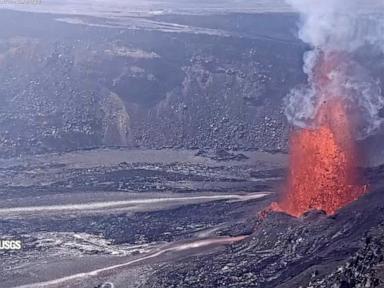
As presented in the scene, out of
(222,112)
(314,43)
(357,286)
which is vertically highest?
(314,43)

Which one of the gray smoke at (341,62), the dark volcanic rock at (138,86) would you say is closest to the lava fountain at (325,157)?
the gray smoke at (341,62)

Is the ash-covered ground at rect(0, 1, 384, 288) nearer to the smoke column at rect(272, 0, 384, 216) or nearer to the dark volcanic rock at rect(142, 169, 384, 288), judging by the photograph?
the dark volcanic rock at rect(142, 169, 384, 288)

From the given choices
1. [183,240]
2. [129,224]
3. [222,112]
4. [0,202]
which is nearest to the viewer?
[183,240]

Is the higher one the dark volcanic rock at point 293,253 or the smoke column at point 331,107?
the smoke column at point 331,107

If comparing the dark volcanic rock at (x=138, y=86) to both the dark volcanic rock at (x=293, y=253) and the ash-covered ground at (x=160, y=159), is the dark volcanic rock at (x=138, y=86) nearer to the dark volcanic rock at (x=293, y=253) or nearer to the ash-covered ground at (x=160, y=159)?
the ash-covered ground at (x=160, y=159)

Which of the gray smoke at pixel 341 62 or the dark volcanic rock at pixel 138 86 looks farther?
the dark volcanic rock at pixel 138 86

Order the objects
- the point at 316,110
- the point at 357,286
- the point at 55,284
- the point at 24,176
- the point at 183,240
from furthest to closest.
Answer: the point at 316,110 < the point at 24,176 < the point at 183,240 < the point at 55,284 < the point at 357,286

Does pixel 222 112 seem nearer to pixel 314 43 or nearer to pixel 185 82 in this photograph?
pixel 185 82

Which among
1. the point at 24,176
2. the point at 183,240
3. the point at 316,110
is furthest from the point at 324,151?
the point at 24,176
